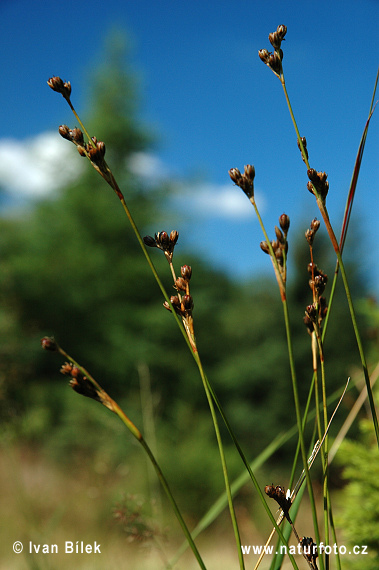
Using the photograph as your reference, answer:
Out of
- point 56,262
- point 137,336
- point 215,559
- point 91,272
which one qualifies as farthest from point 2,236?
point 215,559

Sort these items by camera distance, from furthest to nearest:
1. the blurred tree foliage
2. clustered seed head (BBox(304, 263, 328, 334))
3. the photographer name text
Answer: the blurred tree foliage, the photographer name text, clustered seed head (BBox(304, 263, 328, 334))

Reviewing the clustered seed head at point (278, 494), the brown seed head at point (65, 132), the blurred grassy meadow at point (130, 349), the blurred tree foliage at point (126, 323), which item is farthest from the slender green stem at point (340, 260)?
the blurred tree foliage at point (126, 323)

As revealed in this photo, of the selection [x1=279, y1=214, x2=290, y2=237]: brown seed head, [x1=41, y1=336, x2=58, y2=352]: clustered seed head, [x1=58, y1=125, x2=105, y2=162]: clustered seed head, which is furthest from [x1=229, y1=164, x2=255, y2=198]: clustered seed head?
[x1=41, y1=336, x2=58, y2=352]: clustered seed head

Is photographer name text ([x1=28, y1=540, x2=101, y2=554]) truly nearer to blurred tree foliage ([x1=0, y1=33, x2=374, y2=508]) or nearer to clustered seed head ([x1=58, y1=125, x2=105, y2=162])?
clustered seed head ([x1=58, y1=125, x2=105, y2=162])

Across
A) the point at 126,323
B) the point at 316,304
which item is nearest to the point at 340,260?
the point at 316,304

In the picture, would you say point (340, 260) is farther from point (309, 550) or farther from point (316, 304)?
point (309, 550)

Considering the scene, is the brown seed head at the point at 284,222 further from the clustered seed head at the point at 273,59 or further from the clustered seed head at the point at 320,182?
the clustered seed head at the point at 273,59

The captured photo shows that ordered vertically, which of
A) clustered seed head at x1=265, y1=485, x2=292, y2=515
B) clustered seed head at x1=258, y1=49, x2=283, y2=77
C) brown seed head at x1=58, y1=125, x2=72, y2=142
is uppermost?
clustered seed head at x1=258, y1=49, x2=283, y2=77
